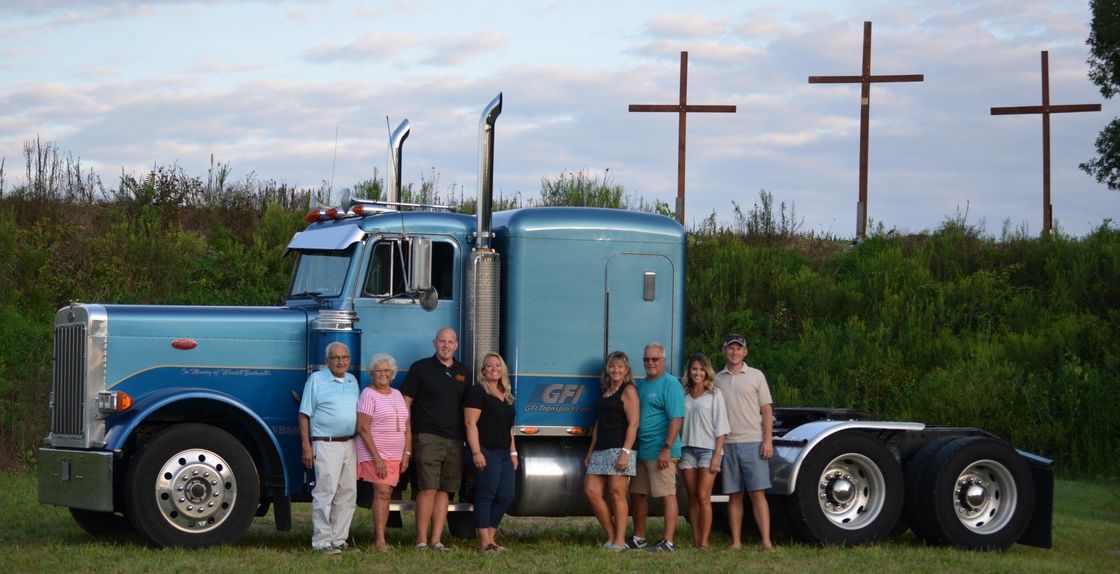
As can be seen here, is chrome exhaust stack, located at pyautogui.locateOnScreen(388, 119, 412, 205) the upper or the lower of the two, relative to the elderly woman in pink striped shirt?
upper

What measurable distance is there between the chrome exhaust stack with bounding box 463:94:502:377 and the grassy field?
1681mm

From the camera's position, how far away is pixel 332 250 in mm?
11797

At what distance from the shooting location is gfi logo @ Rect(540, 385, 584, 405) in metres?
11.7

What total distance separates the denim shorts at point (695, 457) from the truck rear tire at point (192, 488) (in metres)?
3.55

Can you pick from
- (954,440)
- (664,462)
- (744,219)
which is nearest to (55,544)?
(664,462)

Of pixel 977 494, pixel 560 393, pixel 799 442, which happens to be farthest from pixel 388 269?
pixel 977 494

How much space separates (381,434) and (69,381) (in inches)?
104

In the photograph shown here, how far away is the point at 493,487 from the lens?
11172 millimetres

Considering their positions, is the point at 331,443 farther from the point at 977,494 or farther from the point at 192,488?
the point at 977,494

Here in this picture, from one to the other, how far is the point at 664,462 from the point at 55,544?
5.05 meters

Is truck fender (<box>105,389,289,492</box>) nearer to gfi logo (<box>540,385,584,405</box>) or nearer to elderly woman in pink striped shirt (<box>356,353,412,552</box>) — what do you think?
elderly woman in pink striped shirt (<box>356,353,412,552</box>)

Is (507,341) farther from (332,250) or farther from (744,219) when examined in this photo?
(744,219)

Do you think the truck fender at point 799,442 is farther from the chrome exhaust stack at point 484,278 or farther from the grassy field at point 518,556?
the chrome exhaust stack at point 484,278

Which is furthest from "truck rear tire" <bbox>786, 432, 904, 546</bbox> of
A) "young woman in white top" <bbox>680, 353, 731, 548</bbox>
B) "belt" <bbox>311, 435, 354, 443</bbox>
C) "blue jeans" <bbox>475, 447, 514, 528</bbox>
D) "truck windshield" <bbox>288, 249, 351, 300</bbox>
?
"truck windshield" <bbox>288, 249, 351, 300</bbox>
